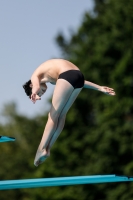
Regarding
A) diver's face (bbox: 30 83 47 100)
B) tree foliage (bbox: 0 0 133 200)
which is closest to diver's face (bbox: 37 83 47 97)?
diver's face (bbox: 30 83 47 100)

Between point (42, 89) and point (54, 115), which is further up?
point (42, 89)

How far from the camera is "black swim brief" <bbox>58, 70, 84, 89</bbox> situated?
9.01m

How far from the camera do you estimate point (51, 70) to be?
922 centimetres

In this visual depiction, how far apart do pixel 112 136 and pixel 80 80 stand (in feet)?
88.3

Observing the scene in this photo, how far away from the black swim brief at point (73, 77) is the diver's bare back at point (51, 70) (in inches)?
3.3

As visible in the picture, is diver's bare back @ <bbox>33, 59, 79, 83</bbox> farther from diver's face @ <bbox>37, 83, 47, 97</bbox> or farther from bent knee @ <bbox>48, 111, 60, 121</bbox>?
bent knee @ <bbox>48, 111, 60, 121</bbox>

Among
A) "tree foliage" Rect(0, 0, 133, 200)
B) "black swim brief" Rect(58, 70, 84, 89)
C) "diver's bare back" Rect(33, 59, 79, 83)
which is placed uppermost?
"diver's bare back" Rect(33, 59, 79, 83)

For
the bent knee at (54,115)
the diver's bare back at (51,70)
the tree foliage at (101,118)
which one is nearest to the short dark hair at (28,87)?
the diver's bare back at (51,70)

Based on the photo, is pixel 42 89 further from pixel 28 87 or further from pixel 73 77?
pixel 73 77

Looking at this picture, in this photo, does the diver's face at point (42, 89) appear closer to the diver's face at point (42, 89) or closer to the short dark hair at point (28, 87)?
the diver's face at point (42, 89)

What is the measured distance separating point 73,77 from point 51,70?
13.9 inches

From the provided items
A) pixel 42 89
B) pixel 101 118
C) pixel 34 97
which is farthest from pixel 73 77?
pixel 101 118

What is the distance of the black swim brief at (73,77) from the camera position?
901 centimetres

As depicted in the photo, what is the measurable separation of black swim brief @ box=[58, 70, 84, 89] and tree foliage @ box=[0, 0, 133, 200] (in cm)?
2545
